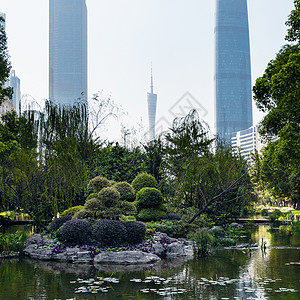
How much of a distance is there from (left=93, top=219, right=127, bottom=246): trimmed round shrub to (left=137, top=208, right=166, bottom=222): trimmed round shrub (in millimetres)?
3127

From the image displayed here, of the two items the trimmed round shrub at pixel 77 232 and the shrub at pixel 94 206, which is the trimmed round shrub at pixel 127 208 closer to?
the shrub at pixel 94 206

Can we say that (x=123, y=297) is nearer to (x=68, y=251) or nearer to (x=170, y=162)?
(x=68, y=251)

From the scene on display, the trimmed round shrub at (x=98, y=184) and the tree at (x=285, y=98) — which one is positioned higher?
the tree at (x=285, y=98)

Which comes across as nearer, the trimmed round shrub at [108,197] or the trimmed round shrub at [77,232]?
the trimmed round shrub at [77,232]

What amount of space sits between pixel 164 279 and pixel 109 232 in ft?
12.3

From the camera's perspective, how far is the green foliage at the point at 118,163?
19.4m

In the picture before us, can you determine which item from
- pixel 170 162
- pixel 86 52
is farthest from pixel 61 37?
pixel 170 162

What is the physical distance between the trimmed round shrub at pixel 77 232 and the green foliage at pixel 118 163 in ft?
21.1

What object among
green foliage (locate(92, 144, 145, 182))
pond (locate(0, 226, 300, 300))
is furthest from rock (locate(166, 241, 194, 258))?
green foliage (locate(92, 144, 145, 182))

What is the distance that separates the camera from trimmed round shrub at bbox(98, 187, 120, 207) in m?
13.6

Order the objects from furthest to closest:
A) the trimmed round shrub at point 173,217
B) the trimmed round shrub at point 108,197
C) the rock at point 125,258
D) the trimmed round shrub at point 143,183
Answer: the trimmed round shrub at point 143,183, the trimmed round shrub at point 173,217, the trimmed round shrub at point 108,197, the rock at point 125,258

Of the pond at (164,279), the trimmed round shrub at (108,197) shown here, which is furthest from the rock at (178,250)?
the trimmed round shrub at (108,197)

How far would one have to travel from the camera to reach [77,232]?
12.3m

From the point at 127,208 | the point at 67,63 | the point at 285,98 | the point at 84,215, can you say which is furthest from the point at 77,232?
the point at 67,63
